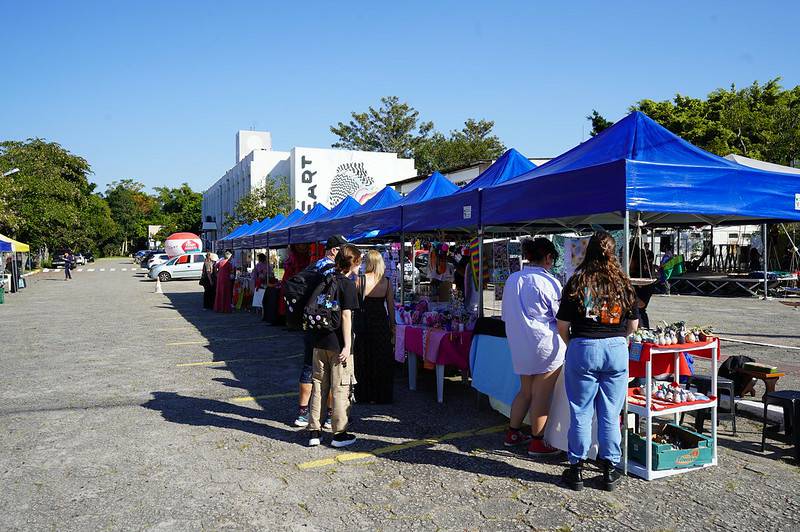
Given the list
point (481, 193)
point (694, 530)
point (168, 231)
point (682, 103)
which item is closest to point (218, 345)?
point (481, 193)

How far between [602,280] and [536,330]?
2.53 feet

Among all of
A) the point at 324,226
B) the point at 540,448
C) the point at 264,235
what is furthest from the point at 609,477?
the point at 264,235

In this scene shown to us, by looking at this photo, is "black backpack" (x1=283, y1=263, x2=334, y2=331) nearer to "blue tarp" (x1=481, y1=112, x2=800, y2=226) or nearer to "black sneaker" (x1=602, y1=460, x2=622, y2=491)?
"blue tarp" (x1=481, y1=112, x2=800, y2=226)

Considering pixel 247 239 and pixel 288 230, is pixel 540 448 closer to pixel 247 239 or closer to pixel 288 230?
pixel 288 230

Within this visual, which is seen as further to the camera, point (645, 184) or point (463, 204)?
point (463, 204)

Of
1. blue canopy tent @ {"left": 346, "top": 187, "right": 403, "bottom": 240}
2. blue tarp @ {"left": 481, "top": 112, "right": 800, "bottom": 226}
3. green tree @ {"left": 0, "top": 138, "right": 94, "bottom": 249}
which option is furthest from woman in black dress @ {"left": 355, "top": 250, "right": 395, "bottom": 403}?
green tree @ {"left": 0, "top": 138, "right": 94, "bottom": 249}

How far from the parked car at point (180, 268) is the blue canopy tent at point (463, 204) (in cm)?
2767

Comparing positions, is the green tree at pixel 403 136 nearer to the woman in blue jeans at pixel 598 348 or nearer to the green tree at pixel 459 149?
the green tree at pixel 459 149

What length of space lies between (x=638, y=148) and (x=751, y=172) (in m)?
0.90

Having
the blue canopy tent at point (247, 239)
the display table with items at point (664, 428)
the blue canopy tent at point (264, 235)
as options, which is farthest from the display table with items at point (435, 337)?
the blue canopy tent at point (247, 239)

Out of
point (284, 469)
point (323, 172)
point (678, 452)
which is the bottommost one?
point (284, 469)

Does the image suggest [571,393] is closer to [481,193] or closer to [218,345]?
[481,193]

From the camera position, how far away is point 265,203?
43.2m

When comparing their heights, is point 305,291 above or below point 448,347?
above
